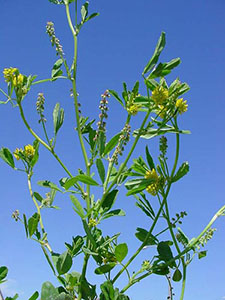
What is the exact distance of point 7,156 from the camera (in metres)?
1.54

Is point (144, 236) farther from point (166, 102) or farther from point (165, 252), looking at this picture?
point (166, 102)

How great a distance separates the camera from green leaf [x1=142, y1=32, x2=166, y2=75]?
4.00 feet

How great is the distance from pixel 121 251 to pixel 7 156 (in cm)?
58

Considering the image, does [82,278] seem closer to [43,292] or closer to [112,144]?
[43,292]

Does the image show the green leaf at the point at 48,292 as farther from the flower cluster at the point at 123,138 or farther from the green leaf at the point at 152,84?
the green leaf at the point at 152,84

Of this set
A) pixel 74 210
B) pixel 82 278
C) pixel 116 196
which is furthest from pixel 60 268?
pixel 116 196

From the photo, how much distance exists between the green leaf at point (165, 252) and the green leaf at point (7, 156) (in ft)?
2.09

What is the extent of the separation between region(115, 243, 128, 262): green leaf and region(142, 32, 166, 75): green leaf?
0.57 m

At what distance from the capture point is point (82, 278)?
1318mm

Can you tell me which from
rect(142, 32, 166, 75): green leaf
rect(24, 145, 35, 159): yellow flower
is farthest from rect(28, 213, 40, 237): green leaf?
rect(142, 32, 166, 75): green leaf

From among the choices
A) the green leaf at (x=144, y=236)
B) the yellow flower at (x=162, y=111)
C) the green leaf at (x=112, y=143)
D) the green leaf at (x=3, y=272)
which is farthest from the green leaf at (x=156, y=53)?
the green leaf at (x=3, y=272)

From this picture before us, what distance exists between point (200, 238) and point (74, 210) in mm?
439

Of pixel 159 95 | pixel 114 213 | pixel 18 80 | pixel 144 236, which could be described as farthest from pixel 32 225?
pixel 159 95

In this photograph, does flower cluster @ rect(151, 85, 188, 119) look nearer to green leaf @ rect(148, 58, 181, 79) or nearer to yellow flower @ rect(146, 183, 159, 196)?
green leaf @ rect(148, 58, 181, 79)
